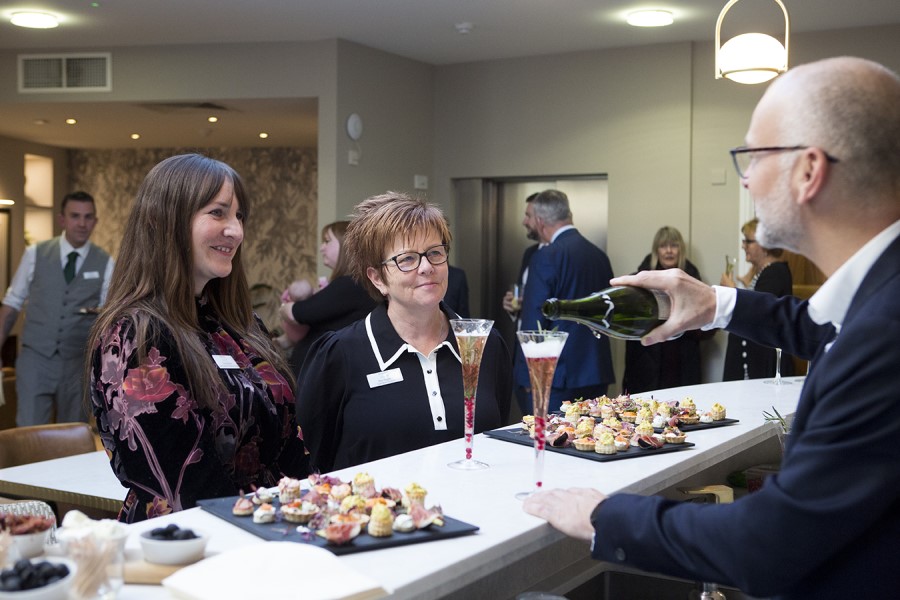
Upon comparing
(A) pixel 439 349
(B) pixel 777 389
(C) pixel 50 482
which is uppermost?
(A) pixel 439 349

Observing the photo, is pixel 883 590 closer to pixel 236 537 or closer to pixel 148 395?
pixel 236 537

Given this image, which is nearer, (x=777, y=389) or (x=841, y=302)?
(x=841, y=302)

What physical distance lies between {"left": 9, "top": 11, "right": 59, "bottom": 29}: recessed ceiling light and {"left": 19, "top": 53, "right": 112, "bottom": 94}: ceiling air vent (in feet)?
2.75

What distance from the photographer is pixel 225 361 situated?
226 centimetres

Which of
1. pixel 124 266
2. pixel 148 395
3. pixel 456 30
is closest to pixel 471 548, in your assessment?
pixel 148 395

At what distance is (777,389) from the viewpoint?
3.54 m

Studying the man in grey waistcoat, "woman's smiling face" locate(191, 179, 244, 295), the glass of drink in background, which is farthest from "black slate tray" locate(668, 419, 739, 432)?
the man in grey waistcoat

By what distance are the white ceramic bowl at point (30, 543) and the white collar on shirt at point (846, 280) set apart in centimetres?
110

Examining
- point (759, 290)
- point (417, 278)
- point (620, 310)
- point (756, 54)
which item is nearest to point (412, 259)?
point (417, 278)

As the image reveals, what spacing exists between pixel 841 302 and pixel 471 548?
2.07 feet

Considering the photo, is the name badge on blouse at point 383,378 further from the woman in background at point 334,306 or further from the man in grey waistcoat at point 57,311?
the man in grey waistcoat at point 57,311

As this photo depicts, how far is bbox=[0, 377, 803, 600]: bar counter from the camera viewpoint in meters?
1.37

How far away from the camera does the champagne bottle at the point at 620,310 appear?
195 centimetres

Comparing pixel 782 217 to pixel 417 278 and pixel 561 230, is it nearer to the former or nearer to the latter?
pixel 417 278
